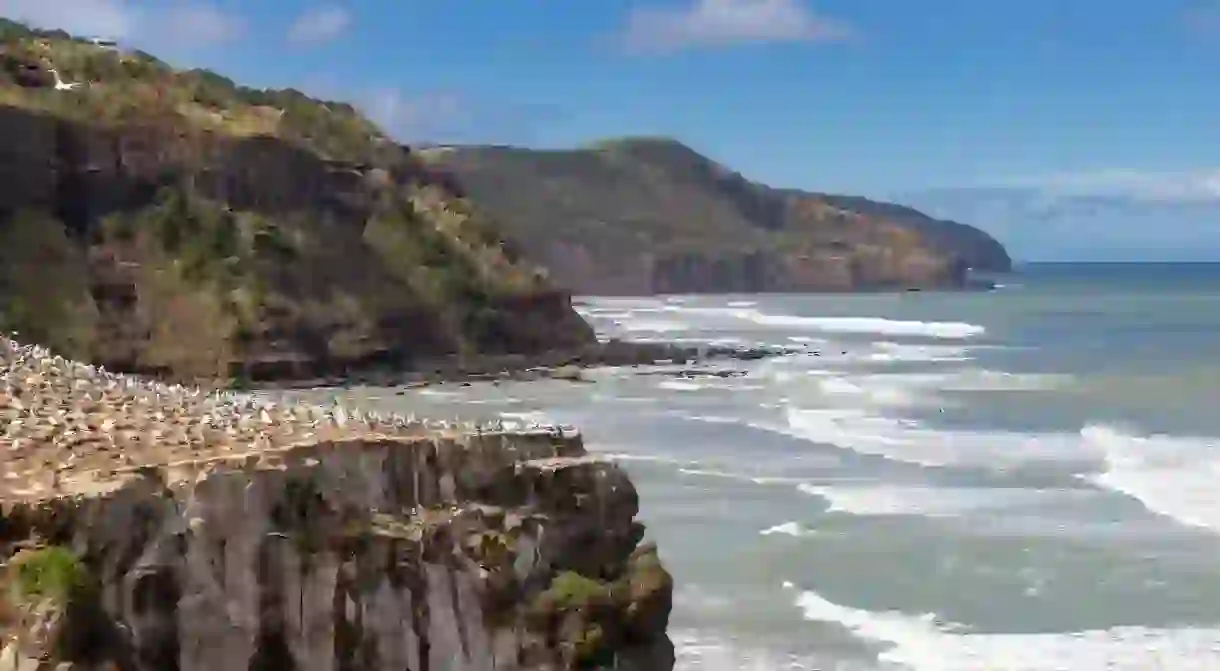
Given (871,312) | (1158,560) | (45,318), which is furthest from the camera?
(871,312)

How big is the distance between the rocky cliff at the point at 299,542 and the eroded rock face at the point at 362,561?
1 cm

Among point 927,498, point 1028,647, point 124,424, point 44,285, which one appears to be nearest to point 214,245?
point 44,285

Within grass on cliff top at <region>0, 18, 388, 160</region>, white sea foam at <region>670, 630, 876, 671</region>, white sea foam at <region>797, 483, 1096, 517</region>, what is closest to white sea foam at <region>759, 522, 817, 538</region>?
white sea foam at <region>797, 483, 1096, 517</region>

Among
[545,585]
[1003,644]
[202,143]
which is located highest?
[202,143]

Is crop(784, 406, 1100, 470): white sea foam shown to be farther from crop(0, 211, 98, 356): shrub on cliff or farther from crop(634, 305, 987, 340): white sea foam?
crop(634, 305, 987, 340): white sea foam

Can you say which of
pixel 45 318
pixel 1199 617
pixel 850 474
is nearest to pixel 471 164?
pixel 45 318

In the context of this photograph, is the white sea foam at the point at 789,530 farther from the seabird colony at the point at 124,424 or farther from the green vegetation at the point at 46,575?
the green vegetation at the point at 46,575

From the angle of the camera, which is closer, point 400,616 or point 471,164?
point 400,616

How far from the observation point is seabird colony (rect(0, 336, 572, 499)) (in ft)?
35.3

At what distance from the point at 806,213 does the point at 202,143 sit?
145 meters

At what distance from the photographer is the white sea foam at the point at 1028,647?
20.4 meters

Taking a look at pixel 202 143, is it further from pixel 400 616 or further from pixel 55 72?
pixel 400 616

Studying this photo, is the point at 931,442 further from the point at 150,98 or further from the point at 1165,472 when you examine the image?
the point at 150,98

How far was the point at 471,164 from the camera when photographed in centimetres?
18988
